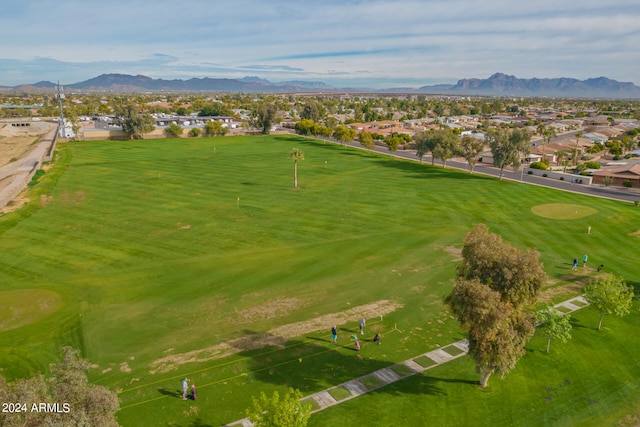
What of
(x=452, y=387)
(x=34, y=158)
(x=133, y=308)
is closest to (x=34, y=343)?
(x=133, y=308)

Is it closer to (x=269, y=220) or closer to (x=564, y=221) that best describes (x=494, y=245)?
(x=269, y=220)

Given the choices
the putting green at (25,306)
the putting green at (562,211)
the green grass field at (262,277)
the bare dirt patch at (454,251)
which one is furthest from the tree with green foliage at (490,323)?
the putting green at (562,211)

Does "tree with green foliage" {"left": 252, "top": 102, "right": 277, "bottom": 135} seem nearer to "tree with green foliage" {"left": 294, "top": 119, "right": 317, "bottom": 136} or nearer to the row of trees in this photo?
"tree with green foliage" {"left": 294, "top": 119, "right": 317, "bottom": 136}

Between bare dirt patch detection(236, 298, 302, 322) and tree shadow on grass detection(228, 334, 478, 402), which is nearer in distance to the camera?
tree shadow on grass detection(228, 334, 478, 402)

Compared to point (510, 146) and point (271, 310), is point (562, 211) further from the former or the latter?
point (271, 310)

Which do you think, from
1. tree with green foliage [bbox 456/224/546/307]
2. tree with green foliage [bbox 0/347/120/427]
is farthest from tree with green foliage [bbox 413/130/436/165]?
tree with green foliage [bbox 0/347/120/427]
